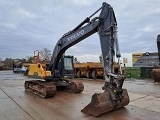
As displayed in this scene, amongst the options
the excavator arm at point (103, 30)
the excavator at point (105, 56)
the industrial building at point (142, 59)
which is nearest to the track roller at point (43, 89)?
the excavator at point (105, 56)

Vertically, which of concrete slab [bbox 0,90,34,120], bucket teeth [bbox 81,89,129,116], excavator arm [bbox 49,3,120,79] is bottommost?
concrete slab [bbox 0,90,34,120]

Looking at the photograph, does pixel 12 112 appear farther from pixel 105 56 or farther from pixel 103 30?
pixel 103 30

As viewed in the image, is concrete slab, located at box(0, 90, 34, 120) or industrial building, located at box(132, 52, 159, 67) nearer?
concrete slab, located at box(0, 90, 34, 120)

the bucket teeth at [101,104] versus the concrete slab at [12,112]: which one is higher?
the bucket teeth at [101,104]

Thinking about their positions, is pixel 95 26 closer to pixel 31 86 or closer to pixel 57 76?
pixel 57 76

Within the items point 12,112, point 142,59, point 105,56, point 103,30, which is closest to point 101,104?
point 105,56

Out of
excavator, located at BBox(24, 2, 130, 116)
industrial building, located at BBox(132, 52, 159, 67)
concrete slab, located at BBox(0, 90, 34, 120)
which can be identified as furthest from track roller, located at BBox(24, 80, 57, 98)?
industrial building, located at BBox(132, 52, 159, 67)

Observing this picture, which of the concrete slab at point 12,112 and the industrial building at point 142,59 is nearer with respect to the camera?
the concrete slab at point 12,112

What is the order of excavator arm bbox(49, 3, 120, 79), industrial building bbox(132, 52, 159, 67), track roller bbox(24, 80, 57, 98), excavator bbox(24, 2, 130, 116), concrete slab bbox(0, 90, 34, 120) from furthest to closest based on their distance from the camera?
industrial building bbox(132, 52, 159, 67)
track roller bbox(24, 80, 57, 98)
excavator arm bbox(49, 3, 120, 79)
excavator bbox(24, 2, 130, 116)
concrete slab bbox(0, 90, 34, 120)

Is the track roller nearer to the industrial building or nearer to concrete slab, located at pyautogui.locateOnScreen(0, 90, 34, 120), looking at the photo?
concrete slab, located at pyautogui.locateOnScreen(0, 90, 34, 120)

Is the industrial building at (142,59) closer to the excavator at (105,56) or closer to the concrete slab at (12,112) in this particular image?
the excavator at (105,56)

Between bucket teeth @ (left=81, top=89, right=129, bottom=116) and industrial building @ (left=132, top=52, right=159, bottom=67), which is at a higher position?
industrial building @ (left=132, top=52, right=159, bottom=67)

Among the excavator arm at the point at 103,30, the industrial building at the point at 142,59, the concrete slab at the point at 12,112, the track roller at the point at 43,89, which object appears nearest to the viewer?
the concrete slab at the point at 12,112

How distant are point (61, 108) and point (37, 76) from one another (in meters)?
3.92
